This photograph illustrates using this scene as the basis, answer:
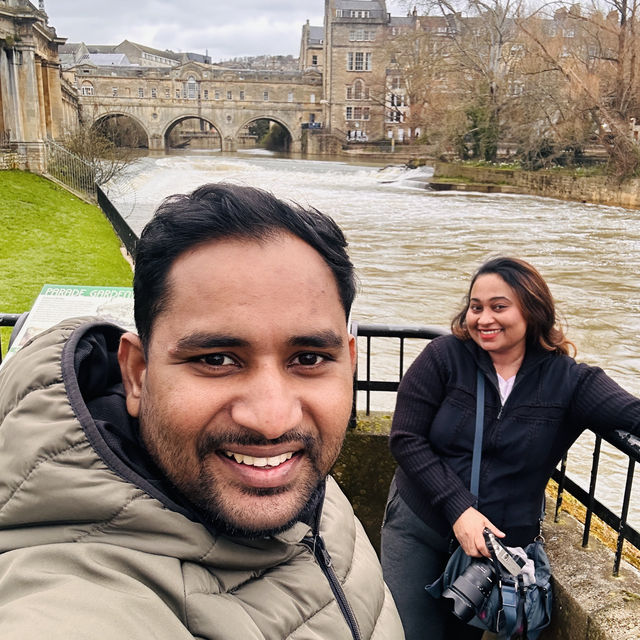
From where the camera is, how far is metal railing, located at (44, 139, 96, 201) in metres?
19.7

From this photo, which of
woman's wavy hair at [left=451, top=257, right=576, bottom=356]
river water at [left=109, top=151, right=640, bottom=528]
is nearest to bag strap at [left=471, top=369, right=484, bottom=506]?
woman's wavy hair at [left=451, top=257, right=576, bottom=356]

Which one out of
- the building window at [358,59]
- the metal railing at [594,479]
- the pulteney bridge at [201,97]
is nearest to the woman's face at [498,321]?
the metal railing at [594,479]

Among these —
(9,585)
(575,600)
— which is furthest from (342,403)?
(575,600)

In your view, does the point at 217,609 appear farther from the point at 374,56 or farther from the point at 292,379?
the point at 374,56

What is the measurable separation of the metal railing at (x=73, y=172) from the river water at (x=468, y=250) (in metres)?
2.18

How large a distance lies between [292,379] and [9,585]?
0.56m

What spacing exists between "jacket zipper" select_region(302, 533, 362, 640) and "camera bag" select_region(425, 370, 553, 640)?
3.71 feet

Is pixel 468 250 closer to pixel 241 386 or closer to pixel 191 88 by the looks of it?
pixel 241 386

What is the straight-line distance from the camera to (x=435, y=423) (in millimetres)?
2564

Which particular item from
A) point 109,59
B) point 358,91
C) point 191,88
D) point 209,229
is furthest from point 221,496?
point 109,59

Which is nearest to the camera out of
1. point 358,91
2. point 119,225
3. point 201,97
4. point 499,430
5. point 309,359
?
point 309,359

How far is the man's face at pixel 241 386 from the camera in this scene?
1.18 m

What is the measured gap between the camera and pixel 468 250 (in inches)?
755

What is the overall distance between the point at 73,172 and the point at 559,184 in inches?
868
